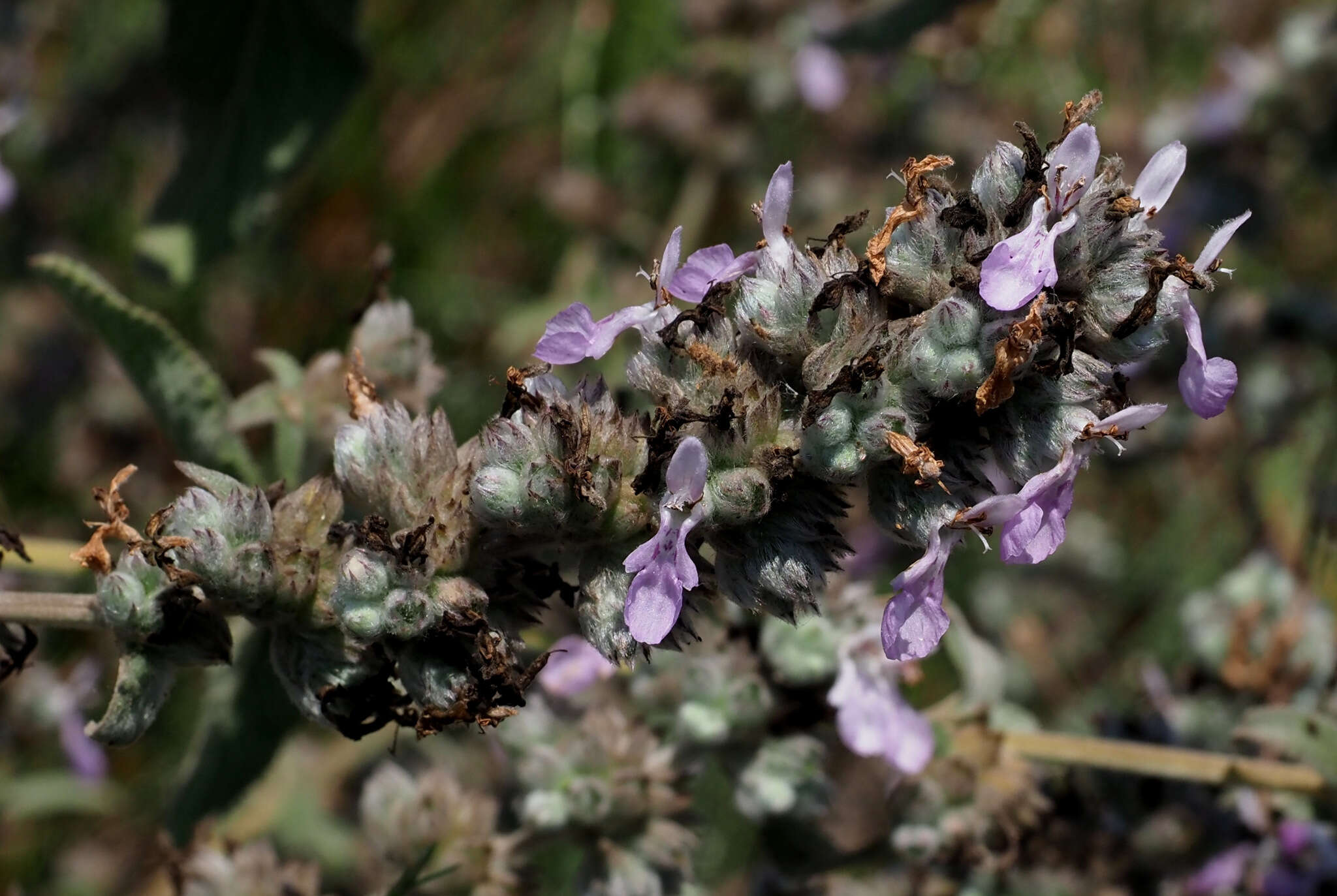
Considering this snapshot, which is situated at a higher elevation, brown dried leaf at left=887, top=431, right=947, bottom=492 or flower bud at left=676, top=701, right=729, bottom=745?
brown dried leaf at left=887, top=431, right=947, bottom=492

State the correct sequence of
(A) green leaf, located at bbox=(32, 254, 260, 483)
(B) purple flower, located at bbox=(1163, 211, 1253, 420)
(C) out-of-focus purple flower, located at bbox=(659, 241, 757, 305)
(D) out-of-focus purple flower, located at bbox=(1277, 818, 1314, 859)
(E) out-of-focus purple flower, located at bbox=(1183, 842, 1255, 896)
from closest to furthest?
(B) purple flower, located at bbox=(1163, 211, 1253, 420)
(C) out-of-focus purple flower, located at bbox=(659, 241, 757, 305)
(A) green leaf, located at bbox=(32, 254, 260, 483)
(D) out-of-focus purple flower, located at bbox=(1277, 818, 1314, 859)
(E) out-of-focus purple flower, located at bbox=(1183, 842, 1255, 896)

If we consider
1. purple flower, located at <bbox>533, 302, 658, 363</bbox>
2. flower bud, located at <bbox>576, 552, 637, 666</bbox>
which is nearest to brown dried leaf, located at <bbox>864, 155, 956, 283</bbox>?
purple flower, located at <bbox>533, 302, 658, 363</bbox>

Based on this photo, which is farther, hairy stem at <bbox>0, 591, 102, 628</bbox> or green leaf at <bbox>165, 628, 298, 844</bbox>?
green leaf at <bbox>165, 628, 298, 844</bbox>

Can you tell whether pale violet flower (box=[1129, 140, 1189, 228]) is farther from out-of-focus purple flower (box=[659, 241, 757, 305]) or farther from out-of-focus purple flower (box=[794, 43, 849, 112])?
out-of-focus purple flower (box=[794, 43, 849, 112])

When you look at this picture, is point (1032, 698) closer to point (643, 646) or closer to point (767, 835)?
point (767, 835)

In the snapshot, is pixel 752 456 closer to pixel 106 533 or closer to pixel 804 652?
pixel 804 652

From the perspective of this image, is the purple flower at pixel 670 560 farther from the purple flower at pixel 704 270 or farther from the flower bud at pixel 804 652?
the flower bud at pixel 804 652

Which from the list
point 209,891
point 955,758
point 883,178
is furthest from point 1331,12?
point 209,891
